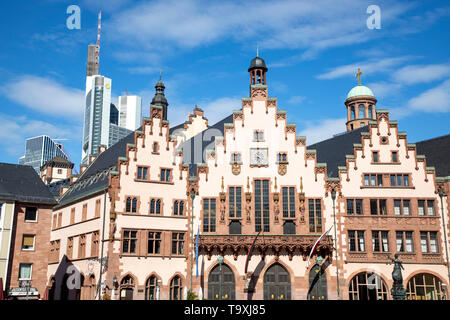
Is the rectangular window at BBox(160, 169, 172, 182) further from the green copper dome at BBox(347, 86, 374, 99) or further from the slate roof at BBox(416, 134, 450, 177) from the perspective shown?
the green copper dome at BBox(347, 86, 374, 99)

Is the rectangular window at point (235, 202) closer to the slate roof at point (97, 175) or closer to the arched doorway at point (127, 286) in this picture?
the arched doorway at point (127, 286)

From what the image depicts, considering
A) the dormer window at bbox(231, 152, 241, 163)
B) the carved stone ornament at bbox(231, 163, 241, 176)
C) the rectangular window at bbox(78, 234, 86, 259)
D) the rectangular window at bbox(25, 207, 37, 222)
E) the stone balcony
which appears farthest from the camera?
the rectangular window at bbox(78, 234, 86, 259)

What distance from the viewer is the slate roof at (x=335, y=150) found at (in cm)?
5752

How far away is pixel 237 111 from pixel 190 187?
10.2m

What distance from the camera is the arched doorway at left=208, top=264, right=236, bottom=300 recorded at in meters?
51.2

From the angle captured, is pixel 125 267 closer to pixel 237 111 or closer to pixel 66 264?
pixel 66 264

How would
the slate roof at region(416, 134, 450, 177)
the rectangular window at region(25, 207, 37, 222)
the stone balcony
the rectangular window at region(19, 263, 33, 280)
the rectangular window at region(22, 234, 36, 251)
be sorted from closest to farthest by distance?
the rectangular window at region(19, 263, 33, 280), the rectangular window at region(22, 234, 36, 251), the rectangular window at region(25, 207, 37, 222), the stone balcony, the slate roof at region(416, 134, 450, 177)

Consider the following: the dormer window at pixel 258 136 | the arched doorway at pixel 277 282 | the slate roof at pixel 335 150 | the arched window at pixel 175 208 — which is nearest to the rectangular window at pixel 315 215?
the slate roof at pixel 335 150

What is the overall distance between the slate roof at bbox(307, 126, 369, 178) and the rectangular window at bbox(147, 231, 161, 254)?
2090cm

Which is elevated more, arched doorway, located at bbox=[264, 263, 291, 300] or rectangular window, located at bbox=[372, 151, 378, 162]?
rectangular window, located at bbox=[372, 151, 378, 162]

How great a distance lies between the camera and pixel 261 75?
58312 mm

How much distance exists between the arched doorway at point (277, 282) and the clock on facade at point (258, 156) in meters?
11.3

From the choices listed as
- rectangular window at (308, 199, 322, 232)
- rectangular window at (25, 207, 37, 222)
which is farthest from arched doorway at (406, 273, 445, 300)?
rectangular window at (25, 207, 37, 222)

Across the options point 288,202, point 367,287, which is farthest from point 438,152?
point 288,202
